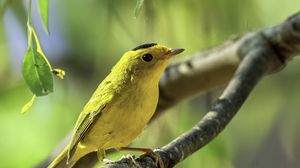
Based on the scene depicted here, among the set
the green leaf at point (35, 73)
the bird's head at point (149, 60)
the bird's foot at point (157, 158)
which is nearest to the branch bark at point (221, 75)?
the bird's foot at point (157, 158)

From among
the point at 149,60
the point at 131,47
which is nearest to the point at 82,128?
the point at 149,60

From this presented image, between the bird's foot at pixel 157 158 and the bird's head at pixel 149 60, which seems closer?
the bird's foot at pixel 157 158

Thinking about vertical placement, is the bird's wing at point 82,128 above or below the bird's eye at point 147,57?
below

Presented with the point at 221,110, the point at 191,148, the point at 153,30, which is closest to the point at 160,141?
the point at 153,30

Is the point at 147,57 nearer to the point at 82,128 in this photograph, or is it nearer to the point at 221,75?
the point at 82,128

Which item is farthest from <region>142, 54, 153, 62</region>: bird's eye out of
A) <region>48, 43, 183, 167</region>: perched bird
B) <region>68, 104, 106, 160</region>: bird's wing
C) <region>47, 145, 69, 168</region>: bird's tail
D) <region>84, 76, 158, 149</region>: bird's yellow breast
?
<region>47, 145, 69, 168</region>: bird's tail

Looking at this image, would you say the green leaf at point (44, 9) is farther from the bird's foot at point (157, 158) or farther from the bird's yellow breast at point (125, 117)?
the bird's yellow breast at point (125, 117)
